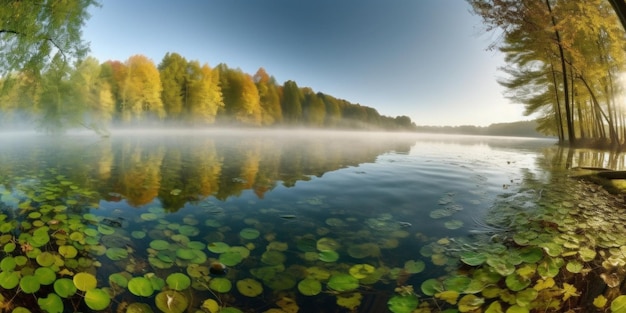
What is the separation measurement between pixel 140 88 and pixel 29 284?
126 ft

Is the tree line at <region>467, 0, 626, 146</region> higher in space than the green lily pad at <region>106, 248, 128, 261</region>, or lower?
higher

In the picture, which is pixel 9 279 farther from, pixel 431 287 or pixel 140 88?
pixel 140 88

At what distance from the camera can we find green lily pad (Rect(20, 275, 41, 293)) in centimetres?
224

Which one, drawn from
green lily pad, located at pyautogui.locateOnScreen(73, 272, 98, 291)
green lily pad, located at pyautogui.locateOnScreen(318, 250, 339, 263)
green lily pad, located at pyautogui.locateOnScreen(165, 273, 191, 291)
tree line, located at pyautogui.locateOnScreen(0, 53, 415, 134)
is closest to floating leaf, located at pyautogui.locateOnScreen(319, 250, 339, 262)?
green lily pad, located at pyautogui.locateOnScreen(318, 250, 339, 263)

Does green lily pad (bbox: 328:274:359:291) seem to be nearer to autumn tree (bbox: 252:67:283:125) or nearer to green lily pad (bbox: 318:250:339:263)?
green lily pad (bbox: 318:250:339:263)

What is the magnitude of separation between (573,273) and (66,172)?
11094mm

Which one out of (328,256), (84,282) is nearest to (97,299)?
(84,282)

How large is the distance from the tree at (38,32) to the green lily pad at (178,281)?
12.4 metres

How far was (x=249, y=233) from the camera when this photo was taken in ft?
12.5

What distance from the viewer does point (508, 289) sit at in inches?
A: 98.3

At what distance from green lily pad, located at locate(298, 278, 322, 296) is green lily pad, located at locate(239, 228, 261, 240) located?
1.26 metres

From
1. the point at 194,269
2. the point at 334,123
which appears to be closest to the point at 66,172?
the point at 194,269

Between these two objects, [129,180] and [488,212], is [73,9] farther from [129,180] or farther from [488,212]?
[488,212]

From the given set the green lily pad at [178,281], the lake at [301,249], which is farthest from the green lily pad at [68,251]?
the green lily pad at [178,281]
